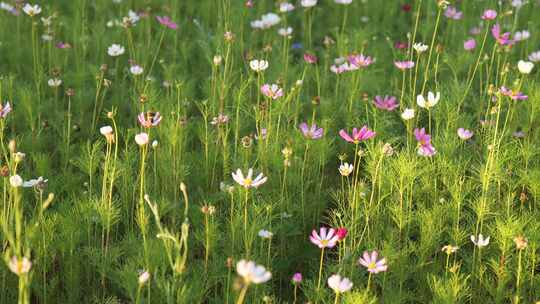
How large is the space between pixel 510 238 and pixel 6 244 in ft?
5.14

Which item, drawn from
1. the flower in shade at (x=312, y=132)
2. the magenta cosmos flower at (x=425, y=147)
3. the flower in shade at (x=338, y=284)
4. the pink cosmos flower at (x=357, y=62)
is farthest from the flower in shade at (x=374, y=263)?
the pink cosmos flower at (x=357, y=62)

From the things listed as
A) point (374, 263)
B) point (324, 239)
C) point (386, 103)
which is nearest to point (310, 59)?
point (386, 103)

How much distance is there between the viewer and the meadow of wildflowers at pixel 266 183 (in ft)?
7.79

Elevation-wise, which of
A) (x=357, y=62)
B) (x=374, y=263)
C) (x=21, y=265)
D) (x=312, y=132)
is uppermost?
(x=357, y=62)

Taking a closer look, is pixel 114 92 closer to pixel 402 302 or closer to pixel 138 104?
pixel 138 104

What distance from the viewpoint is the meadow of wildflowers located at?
7.79ft

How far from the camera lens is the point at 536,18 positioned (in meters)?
4.45

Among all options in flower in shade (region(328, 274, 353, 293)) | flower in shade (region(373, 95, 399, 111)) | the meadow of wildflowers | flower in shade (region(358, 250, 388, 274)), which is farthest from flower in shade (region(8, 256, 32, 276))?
flower in shade (region(373, 95, 399, 111))

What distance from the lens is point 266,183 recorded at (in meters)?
2.93

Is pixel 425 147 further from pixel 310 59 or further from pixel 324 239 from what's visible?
pixel 310 59

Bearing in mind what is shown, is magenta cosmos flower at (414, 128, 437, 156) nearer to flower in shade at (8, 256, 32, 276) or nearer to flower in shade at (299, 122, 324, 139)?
flower in shade at (299, 122, 324, 139)

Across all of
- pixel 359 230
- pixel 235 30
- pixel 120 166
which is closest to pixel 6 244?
pixel 120 166

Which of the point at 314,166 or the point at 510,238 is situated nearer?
the point at 510,238

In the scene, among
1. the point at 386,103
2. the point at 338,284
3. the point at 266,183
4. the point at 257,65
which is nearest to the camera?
the point at 338,284
